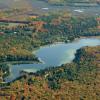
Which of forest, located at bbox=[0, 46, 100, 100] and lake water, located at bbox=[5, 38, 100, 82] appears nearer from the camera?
forest, located at bbox=[0, 46, 100, 100]

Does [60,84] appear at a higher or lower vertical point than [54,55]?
lower

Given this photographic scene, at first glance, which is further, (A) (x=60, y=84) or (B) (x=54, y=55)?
(B) (x=54, y=55)

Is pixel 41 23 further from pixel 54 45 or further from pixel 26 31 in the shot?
pixel 54 45

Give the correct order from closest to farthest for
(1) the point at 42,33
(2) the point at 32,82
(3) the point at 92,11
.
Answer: (2) the point at 32,82, (1) the point at 42,33, (3) the point at 92,11

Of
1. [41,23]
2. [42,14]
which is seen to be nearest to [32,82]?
[41,23]

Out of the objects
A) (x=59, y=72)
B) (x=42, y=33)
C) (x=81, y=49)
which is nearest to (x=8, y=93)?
(x=59, y=72)

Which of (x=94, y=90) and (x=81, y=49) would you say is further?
(x=81, y=49)

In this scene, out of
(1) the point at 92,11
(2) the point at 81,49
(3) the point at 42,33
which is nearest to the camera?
(2) the point at 81,49

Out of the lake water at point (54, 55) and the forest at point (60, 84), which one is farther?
the lake water at point (54, 55)
